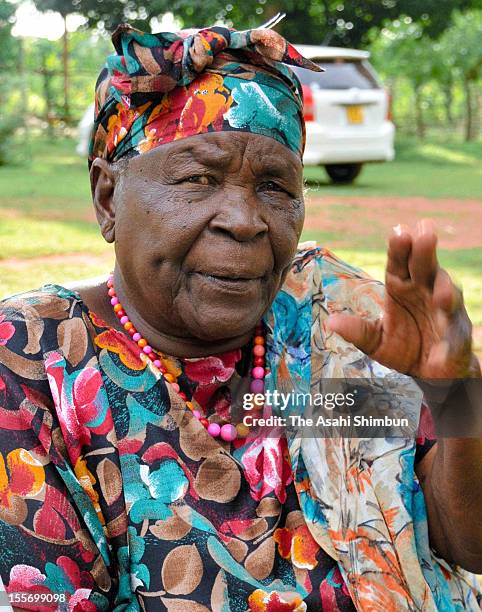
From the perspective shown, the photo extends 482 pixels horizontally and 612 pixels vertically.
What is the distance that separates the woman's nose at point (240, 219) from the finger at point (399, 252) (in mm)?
418

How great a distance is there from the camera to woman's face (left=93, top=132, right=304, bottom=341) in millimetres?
2111

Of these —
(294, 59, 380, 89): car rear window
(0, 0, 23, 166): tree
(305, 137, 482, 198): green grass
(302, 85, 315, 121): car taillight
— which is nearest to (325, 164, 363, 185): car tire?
(305, 137, 482, 198): green grass

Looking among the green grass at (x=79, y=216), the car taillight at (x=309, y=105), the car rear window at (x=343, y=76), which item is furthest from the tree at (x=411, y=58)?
the car taillight at (x=309, y=105)

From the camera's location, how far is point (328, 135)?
13531mm

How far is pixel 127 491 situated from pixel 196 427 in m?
0.22

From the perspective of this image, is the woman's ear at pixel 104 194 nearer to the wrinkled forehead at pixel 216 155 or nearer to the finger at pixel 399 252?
the wrinkled forehead at pixel 216 155

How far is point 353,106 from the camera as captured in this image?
1384 centimetres

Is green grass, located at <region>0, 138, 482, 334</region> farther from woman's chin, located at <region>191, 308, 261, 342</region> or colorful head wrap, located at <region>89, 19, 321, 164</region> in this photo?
woman's chin, located at <region>191, 308, 261, 342</region>

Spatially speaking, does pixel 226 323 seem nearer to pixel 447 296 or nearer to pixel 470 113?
pixel 447 296

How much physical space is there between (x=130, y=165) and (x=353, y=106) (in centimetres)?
1203

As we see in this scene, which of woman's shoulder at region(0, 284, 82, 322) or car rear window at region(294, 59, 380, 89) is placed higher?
woman's shoulder at region(0, 284, 82, 322)

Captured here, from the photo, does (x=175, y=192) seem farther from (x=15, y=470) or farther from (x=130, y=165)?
(x=15, y=470)

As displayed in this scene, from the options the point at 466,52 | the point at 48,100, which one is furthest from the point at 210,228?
the point at 466,52

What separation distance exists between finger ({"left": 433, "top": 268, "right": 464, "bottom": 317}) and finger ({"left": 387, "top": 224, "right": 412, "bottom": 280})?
0.23 ft
